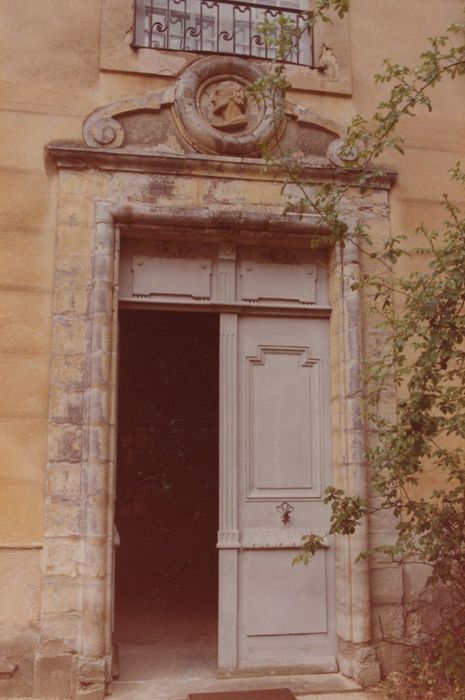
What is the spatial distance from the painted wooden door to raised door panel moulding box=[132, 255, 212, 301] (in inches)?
15.1

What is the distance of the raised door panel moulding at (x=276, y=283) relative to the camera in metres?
4.91

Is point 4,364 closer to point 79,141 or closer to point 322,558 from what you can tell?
point 79,141

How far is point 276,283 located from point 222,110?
1239 millimetres

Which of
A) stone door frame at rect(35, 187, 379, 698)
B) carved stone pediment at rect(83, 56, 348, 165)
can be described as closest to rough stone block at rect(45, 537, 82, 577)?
stone door frame at rect(35, 187, 379, 698)

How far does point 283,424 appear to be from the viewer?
190 inches

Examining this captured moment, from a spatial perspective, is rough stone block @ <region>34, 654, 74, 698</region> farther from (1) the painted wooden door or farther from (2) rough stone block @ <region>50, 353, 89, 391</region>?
(2) rough stone block @ <region>50, 353, 89, 391</region>

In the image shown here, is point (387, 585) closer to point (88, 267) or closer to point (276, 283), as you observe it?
point (276, 283)

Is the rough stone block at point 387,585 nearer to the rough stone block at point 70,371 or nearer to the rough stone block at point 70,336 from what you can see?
the rough stone block at point 70,371

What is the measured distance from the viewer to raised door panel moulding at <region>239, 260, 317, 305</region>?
16.1 feet

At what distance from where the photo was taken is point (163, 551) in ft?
29.2

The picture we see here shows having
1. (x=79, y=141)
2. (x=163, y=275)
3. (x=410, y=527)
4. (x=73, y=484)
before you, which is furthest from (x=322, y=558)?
(x=79, y=141)

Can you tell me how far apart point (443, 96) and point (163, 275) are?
2.46 meters

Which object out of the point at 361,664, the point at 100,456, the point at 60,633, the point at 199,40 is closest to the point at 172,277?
the point at 100,456

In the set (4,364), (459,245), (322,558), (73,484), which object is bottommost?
(322,558)
